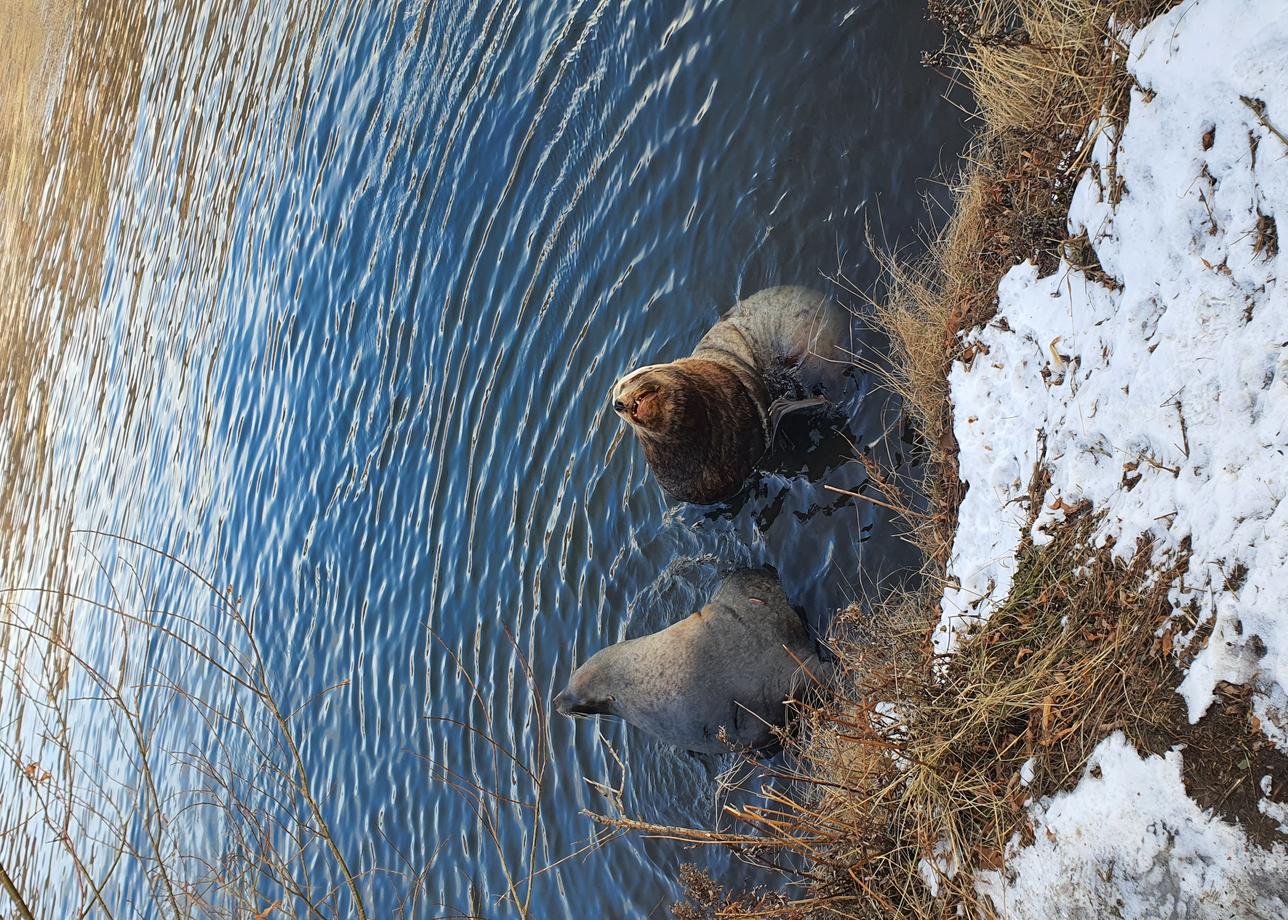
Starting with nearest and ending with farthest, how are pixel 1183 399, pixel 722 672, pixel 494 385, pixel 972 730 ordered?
pixel 1183 399
pixel 972 730
pixel 722 672
pixel 494 385

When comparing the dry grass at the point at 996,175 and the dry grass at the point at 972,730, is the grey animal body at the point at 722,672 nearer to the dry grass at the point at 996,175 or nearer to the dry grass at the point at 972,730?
the dry grass at the point at 972,730

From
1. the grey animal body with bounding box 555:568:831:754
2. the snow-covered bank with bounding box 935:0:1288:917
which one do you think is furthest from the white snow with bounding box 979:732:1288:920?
the grey animal body with bounding box 555:568:831:754

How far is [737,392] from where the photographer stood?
27.0ft

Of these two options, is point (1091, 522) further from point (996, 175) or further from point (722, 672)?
point (722, 672)

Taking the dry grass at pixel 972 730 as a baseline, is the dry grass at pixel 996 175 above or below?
above

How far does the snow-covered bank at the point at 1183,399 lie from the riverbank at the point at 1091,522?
0.01m

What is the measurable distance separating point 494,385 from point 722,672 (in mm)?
5345

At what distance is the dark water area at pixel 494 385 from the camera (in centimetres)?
831

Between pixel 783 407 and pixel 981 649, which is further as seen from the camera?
pixel 783 407

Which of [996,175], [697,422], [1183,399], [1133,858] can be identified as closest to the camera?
[1133,858]

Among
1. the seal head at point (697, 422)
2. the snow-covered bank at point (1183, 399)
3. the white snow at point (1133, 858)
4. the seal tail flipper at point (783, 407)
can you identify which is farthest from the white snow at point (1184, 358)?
the seal head at point (697, 422)

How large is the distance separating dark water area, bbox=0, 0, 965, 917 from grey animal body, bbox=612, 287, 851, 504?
0.97 ft

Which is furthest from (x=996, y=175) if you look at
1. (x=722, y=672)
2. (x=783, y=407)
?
(x=722, y=672)

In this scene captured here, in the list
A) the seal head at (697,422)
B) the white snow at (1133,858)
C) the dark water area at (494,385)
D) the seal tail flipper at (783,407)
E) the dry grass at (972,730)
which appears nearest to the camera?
the white snow at (1133,858)
